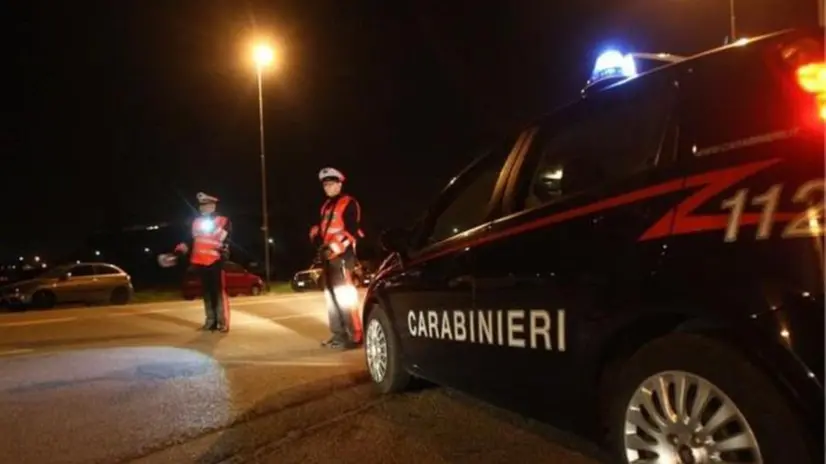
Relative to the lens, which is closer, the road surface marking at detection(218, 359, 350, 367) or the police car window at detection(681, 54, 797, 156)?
the police car window at detection(681, 54, 797, 156)

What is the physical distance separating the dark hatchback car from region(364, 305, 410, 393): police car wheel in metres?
1.30

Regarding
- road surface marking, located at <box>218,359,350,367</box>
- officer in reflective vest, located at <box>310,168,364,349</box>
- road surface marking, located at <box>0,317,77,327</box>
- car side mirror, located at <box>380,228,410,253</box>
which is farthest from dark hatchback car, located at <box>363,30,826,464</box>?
road surface marking, located at <box>0,317,77,327</box>

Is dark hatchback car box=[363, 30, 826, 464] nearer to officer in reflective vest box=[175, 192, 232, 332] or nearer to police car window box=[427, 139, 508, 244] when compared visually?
police car window box=[427, 139, 508, 244]

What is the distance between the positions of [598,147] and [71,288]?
2301 centimetres

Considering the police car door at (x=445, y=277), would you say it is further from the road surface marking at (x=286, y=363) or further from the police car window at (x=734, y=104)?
the road surface marking at (x=286, y=363)

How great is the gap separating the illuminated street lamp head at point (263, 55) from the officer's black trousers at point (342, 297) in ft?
73.7

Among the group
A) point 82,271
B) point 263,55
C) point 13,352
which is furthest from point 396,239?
point 263,55

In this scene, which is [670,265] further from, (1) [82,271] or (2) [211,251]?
(1) [82,271]

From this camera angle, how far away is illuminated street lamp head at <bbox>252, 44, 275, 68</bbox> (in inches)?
1156

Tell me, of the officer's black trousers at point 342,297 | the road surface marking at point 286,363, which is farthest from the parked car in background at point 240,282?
the road surface marking at point 286,363

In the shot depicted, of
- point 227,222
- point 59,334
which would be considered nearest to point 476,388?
point 227,222

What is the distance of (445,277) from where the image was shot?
5004 millimetres

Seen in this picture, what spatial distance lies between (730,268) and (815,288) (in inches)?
12.1

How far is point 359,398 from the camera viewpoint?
6.08 m
